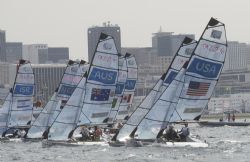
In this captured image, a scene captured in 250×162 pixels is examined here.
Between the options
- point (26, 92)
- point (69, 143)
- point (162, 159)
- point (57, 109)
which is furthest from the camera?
point (26, 92)

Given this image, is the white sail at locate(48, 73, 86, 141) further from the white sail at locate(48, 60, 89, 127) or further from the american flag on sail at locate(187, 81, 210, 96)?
the white sail at locate(48, 60, 89, 127)

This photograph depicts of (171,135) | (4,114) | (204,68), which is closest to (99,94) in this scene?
(171,135)

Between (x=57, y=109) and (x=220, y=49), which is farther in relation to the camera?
(x=57, y=109)

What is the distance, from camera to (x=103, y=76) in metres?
56.6

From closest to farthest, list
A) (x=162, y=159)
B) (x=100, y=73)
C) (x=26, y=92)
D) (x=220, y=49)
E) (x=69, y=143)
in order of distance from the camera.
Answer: (x=162, y=159)
(x=220, y=49)
(x=69, y=143)
(x=100, y=73)
(x=26, y=92)

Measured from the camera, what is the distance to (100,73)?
186 ft

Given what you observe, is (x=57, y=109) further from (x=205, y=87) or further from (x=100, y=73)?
(x=205, y=87)

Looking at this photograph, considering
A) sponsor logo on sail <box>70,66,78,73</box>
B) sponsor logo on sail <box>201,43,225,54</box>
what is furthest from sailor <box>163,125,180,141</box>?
sponsor logo on sail <box>70,66,78,73</box>

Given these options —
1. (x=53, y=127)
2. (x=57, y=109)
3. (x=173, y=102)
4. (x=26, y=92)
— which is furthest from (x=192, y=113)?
(x=26, y=92)

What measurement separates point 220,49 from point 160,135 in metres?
5.61

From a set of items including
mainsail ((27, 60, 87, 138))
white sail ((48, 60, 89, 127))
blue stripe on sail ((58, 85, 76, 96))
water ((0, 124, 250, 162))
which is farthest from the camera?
blue stripe on sail ((58, 85, 76, 96))

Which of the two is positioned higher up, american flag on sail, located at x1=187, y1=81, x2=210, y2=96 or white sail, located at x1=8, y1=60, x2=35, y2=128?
american flag on sail, located at x1=187, y1=81, x2=210, y2=96

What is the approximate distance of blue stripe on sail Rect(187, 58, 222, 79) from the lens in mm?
49750

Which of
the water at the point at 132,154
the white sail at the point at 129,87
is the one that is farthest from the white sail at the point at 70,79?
the water at the point at 132,154
